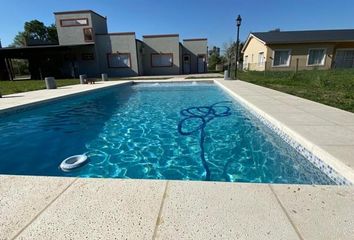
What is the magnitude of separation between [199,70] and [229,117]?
2212 centimetres

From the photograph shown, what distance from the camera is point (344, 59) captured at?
927 inches

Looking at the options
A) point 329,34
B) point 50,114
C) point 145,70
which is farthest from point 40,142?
point 329,34

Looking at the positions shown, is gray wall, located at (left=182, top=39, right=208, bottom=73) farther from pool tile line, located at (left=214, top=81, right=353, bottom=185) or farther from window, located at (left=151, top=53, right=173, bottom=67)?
pool tile line, located at (left=214, top=81, right=353, bottom=185)

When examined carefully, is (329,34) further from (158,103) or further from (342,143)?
(342,143)

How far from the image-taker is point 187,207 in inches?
75.3

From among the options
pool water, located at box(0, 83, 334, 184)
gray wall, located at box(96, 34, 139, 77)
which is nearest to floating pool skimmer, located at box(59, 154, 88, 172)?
pool water, located at box(0, 83, 334, 184)

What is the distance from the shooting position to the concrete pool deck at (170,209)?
1614 millimetres

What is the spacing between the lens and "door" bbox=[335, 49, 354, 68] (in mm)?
23344

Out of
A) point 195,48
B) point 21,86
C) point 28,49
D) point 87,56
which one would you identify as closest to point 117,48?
point 87,56

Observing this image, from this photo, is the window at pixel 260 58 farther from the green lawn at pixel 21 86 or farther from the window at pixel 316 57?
the green lawn at pixel 21 86

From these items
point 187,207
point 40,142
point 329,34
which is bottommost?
point 40,142

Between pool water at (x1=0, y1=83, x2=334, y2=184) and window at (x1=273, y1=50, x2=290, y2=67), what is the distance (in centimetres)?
1913

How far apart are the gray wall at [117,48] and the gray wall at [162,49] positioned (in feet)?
8.14

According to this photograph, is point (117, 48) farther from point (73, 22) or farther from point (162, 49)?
point (73, 22)
